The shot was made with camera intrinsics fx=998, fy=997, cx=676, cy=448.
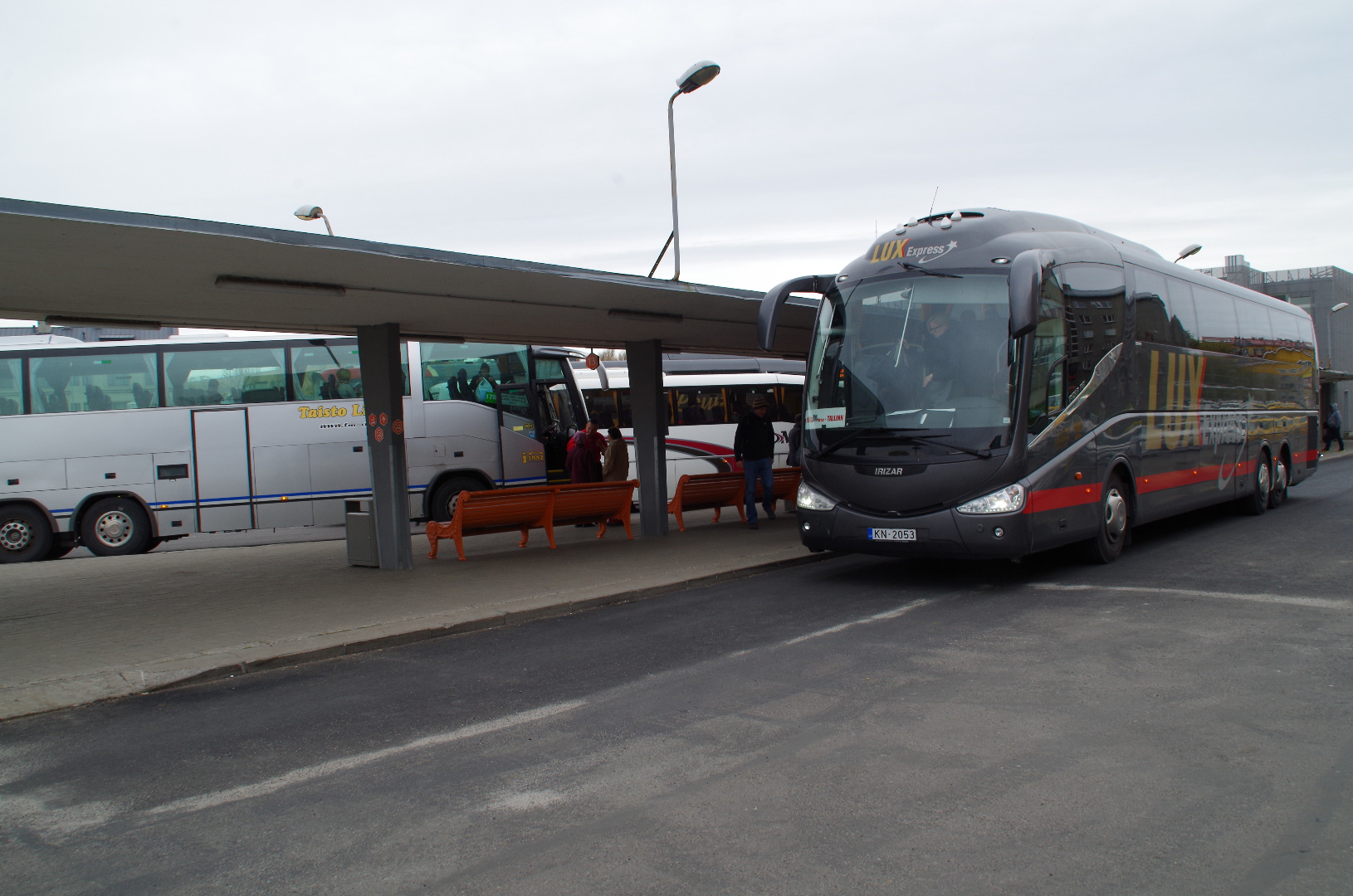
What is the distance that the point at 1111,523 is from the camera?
34.1ft

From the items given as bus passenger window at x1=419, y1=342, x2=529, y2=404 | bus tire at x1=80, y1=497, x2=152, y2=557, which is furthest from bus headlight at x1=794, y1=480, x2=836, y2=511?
bus tire at x1=80, y1=497, x2=152, y2=557

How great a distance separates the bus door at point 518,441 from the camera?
18422 millimetres

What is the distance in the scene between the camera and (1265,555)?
10586 millimetres

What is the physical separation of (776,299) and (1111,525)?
4243mm

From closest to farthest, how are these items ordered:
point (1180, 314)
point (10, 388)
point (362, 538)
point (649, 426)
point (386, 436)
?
point (386, 436) < point (1180, 314) < point (362, 538) < point (649, 426) < point (10, 388)

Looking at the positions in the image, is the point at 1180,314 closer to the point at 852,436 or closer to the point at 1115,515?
the point at 1115,515

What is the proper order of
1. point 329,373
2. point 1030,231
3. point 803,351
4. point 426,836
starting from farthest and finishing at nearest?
point 803,351 → point 329,373 → point 1030,231 → point 426,836

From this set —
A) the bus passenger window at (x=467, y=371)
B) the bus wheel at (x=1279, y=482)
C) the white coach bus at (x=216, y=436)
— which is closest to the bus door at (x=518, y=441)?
the white coach bus at (x=216, y=436)

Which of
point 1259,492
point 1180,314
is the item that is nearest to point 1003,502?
point 1180,314

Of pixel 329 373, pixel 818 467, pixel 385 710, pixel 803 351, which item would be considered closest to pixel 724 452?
pixel 803 351

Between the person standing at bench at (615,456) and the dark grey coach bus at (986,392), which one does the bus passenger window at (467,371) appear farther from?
the dark grey coach bus at (986,392)

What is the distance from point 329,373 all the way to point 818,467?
1095 cm

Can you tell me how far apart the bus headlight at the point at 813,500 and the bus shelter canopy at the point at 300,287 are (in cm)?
285

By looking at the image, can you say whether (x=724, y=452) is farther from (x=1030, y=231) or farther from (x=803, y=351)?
(x=1030, y=231)
